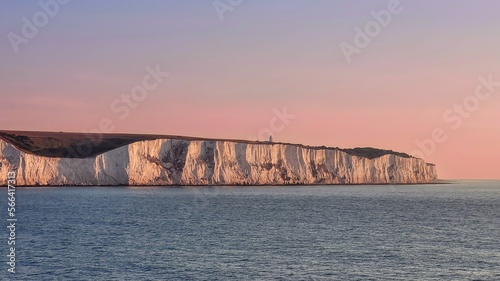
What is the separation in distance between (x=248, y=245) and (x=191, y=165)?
72711 millimetres

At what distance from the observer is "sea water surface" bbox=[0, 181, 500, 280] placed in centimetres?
2945

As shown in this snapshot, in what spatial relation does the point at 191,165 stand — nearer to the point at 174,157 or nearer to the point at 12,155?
the point at 174,157

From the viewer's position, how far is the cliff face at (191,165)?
9844 centimetres

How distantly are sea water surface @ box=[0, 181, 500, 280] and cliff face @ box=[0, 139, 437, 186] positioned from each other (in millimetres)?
37419

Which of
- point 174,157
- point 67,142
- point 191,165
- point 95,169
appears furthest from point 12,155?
point 191,165

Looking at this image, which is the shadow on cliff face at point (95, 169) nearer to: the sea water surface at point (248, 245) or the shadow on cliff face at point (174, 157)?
the shadow on cliff face at point (174, 157)

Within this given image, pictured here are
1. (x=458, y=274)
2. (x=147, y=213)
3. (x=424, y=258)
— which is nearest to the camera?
(x=458, y=274)

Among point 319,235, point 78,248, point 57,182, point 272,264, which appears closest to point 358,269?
point 272,264

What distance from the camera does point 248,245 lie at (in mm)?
37344

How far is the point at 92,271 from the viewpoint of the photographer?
1163 inches

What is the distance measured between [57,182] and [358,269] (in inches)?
3141

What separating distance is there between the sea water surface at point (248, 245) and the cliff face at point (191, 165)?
37.4 m

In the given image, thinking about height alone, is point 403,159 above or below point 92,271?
above

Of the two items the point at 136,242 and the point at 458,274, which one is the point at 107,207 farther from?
the point at 458,274
